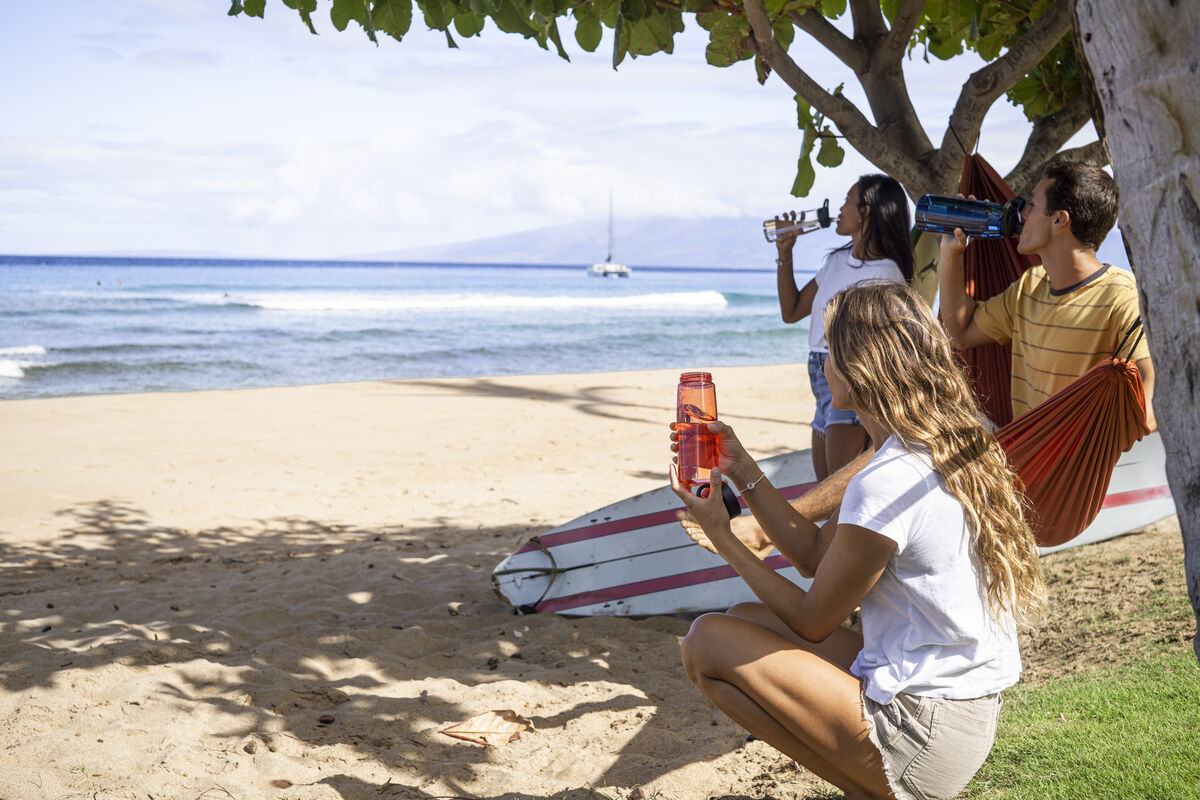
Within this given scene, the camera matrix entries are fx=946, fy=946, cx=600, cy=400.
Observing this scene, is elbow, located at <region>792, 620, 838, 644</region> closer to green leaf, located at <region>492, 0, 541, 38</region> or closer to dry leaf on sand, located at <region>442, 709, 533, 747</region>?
dry leaf on sand, located at <region>442, 709, 533, 747</region>

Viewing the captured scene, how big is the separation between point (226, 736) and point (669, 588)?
1.72 meters

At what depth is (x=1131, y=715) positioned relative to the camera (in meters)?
2.38

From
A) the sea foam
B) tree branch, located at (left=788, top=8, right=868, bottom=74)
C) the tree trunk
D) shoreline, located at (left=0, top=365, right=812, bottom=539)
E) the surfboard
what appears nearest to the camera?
the tree trunk

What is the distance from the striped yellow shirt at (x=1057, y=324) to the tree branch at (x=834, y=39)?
117 centimetres

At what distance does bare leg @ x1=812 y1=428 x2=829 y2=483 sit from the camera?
358 cm

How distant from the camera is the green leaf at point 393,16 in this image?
9.49ft

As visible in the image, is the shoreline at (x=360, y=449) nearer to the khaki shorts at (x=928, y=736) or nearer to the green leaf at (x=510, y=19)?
the green leaf at (x=510, y=19)

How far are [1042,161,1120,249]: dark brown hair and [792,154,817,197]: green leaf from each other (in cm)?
134

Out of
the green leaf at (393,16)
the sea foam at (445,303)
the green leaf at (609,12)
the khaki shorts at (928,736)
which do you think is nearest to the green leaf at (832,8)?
the green leaf at (609,12)

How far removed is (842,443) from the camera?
333cm

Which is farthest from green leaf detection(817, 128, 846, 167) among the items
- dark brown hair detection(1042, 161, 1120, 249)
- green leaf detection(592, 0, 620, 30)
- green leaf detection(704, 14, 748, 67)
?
dark brown hair detection(1042, 161, 1120, 249)

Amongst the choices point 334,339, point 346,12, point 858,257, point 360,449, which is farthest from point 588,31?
point 334,339

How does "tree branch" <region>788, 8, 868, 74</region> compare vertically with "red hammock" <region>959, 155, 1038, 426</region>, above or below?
above

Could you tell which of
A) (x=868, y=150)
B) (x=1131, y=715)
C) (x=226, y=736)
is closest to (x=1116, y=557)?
(x=1131, y=715)
